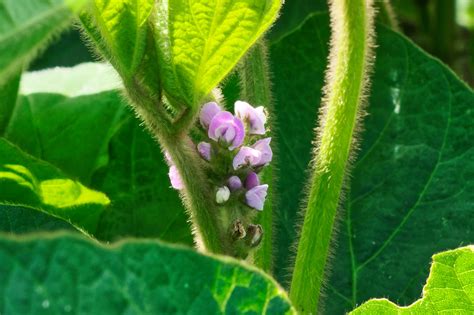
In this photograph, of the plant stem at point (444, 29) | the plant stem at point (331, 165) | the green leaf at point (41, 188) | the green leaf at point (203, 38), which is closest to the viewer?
the green leaf at point (203, 38)

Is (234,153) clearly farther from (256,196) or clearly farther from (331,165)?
(331,165)

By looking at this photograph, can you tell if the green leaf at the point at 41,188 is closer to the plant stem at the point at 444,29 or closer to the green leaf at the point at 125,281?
the green leaf at the point at 125,281

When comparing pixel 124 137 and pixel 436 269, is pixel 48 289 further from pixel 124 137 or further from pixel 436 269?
pixel 124 137

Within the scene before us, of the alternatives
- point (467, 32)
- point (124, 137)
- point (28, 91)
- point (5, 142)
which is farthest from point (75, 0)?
point (467, 32)

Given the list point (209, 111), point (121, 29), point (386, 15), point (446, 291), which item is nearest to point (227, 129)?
point (209, 111)

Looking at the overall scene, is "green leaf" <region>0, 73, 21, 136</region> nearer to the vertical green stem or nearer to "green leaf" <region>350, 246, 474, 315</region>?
the vertical green stem

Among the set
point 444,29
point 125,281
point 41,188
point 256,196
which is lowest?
point 444,29

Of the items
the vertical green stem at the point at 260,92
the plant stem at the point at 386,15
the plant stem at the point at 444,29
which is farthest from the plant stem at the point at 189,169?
the plant stem at the point at 444,29
